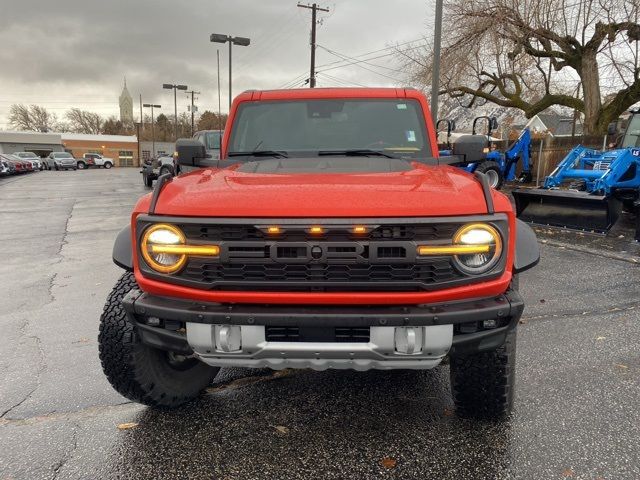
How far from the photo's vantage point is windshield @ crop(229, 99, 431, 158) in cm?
347

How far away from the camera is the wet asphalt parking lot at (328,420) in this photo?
7.70 feet

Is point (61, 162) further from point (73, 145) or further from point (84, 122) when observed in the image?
point (84, 122)

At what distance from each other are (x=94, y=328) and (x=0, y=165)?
29.5 m

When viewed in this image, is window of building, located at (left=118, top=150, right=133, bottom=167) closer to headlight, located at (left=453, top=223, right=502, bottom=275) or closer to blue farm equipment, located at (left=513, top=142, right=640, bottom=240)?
blue farm equipment, located at (left=513, top=142, right=640, bottom=240)

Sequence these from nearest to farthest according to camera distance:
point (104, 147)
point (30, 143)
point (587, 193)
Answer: point (587, 193)
point (30, 143)
point (104, 147)

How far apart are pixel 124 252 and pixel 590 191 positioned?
9.36m

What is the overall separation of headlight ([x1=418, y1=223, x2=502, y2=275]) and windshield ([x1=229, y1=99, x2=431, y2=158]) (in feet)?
4.48

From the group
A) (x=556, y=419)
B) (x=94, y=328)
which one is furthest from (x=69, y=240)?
(x=556, y=419)

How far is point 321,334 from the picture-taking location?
2105 mm

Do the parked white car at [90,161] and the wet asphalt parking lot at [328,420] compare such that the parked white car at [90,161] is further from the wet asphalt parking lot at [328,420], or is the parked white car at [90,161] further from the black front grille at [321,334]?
the black front grille at [321,334]

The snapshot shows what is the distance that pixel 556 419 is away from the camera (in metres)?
2.72

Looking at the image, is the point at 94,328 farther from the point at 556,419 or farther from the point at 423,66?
the point at 423,66

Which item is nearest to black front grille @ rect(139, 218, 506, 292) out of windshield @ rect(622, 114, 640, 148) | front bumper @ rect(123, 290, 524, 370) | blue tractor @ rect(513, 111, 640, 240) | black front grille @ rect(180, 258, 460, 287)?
black front grille @ rect(180, 258, 460, 287)

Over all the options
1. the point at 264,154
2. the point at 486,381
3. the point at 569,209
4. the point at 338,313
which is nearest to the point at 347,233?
the point at 338,313
